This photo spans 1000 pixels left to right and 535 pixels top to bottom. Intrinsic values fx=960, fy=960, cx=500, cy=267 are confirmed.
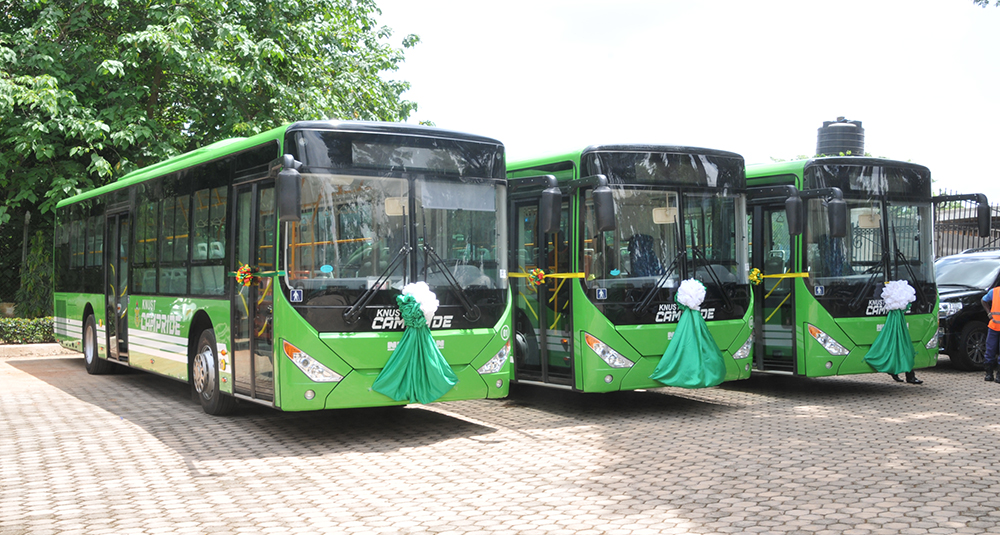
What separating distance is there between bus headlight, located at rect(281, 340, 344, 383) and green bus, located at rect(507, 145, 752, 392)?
8.76ft

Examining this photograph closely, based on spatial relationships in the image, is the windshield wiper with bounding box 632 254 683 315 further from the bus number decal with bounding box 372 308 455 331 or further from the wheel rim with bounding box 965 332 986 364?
the wheel rim with bounding box 965 332 986 364

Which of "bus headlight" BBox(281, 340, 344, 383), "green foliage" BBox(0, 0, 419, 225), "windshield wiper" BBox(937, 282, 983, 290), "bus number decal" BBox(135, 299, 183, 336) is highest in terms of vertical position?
"green foliage" BBox(0, 0, 419, 225)

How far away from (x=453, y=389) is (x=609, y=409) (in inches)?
110

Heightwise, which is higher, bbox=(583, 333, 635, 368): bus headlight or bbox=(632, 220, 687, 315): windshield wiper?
bbox=(632, 220, 687, 315): windshield wiper

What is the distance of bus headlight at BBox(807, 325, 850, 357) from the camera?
1189 cm

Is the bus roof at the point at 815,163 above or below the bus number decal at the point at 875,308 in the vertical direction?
above

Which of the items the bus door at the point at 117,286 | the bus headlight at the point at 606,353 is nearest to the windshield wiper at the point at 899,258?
the bus headlight at the point at 606,353

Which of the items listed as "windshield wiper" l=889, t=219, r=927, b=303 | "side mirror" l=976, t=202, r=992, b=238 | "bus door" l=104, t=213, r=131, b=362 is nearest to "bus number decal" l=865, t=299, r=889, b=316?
"windshield wiper" l=889, t=219, r=927, b=303

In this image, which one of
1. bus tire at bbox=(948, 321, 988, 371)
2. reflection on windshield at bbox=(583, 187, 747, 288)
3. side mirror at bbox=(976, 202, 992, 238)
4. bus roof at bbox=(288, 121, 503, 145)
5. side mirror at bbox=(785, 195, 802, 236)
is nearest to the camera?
bus roof at bbox=(288, 121, 503, 145)

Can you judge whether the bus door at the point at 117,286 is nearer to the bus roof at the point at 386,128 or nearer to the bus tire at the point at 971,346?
the bus roof at the point at 386,128

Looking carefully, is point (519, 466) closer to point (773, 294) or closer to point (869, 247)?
point (773, 294)

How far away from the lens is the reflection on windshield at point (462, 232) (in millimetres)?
9188

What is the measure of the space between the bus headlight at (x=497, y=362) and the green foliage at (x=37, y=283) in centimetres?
1598

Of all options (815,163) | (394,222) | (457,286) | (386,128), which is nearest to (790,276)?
(815,163)
